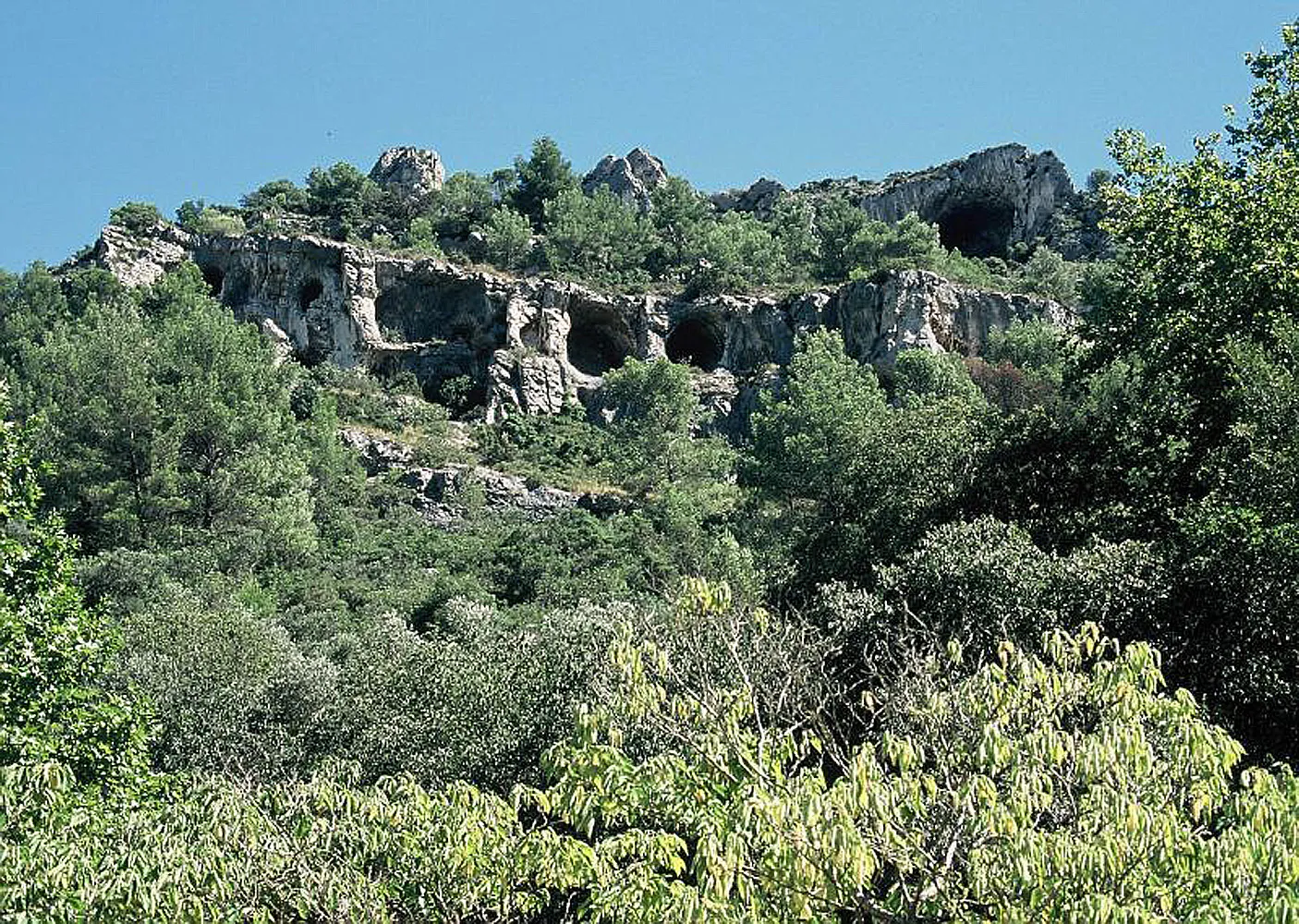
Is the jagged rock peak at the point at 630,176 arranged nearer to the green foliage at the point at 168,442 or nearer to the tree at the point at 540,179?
the tree at the point at 540,179

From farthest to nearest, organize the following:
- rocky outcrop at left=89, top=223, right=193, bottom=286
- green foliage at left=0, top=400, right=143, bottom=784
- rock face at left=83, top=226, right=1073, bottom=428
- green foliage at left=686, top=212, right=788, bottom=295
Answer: green foliage at left=686, top=212, right=788, bottom=295 < rocky outcrop at left=89, top=223, right=193, bottom=286 < rock face at left=83, top=226, right=1073, bottom=428 < green foliage at left=0, top=400, right=143, bottom=784

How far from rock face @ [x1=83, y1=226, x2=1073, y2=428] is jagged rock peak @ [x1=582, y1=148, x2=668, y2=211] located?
2589cm

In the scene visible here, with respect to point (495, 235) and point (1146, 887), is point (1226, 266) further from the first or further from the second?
point (495, 235)

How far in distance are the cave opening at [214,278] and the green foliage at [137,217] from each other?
326cm

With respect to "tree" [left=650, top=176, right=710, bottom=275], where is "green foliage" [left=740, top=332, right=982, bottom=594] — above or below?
below

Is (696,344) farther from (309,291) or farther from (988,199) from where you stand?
(988,199)

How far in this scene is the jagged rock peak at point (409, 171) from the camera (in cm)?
8044

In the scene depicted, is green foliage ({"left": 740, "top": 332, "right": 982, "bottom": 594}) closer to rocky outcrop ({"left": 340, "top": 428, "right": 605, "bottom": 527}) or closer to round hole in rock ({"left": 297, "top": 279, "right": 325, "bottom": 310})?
rocky outcrop ({"left": 340, "top": 428, "right": 605, "bottom": 527})

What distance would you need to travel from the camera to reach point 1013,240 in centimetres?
7719

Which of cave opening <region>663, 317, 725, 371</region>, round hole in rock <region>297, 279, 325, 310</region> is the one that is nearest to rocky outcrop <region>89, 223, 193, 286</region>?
round hole in rock <region>297, 279, 325, 310</region>

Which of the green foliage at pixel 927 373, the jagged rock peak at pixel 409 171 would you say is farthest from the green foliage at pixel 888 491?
the jagged rock peak at pixel 409 171

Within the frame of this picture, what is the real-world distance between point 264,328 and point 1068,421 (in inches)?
1858

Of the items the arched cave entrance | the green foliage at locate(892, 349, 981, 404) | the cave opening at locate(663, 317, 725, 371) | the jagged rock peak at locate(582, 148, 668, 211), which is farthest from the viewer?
the jagged rock peak at locate(582, 148, 668, 211)

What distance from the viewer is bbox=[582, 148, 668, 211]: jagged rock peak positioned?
8744cm
